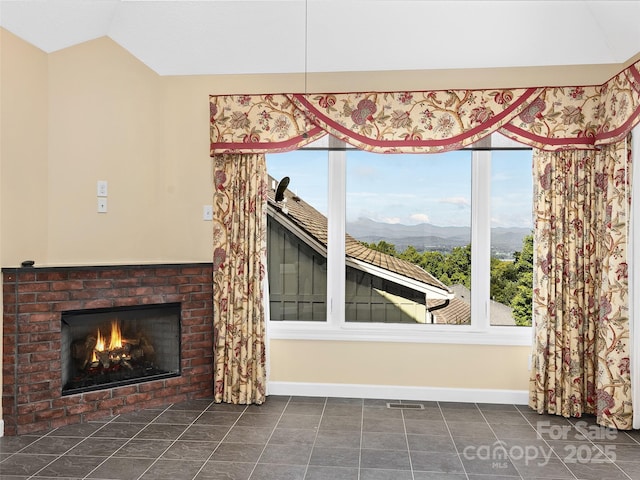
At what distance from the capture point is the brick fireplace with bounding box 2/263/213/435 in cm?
323

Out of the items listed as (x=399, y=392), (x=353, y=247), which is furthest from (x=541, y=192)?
(x=399, y=392)

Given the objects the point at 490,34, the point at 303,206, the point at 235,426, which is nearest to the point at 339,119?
the point at 303,206

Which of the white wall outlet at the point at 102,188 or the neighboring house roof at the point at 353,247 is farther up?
the white wall outlet at the point at 102,188

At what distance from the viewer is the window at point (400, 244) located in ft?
13.3

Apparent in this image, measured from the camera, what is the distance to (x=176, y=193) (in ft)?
13.6

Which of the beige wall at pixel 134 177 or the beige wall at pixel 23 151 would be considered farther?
the beige wall at pixel 134 177

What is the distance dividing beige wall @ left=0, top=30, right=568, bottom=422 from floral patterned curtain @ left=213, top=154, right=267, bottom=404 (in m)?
0.20

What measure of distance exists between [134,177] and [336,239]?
1.70 m

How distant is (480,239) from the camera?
→ 403 centimetres

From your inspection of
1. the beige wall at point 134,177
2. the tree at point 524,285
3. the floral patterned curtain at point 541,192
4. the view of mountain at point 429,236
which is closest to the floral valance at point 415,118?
the floral patterned curtain at point 541,192

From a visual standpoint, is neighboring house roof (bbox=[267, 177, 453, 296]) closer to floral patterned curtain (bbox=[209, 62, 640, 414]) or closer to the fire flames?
floral patterned curtain (bbox=[209, 62, 640, 414])

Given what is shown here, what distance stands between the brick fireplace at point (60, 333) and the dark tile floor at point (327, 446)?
5.2 inches

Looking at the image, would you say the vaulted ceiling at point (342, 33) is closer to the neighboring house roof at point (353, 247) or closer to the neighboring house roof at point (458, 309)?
the neighboring house roof at point (353, 247)

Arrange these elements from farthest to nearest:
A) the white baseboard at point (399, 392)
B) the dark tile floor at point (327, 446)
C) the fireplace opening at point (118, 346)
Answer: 1. the white baseboard at point (399, 392)
2. the fireplace opening at point (118, 346)
3. the dark tile floor at point (327, 446)
